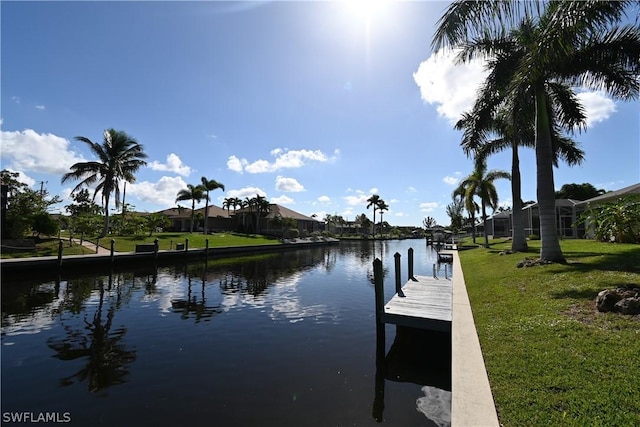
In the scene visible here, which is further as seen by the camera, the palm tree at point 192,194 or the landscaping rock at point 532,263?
the palm tree at point 192,194

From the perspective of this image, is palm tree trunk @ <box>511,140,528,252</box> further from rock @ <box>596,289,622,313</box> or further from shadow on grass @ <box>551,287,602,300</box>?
rock @ <box>596,289,622,313</box>

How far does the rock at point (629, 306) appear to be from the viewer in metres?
6.07

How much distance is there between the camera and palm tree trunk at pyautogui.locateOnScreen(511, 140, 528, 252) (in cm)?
2016

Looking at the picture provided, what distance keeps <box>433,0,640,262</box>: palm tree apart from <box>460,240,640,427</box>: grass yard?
5.68 m

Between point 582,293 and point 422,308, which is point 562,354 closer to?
point 582,293

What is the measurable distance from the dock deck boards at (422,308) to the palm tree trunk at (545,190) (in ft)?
14.5

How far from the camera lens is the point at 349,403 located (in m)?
6.07

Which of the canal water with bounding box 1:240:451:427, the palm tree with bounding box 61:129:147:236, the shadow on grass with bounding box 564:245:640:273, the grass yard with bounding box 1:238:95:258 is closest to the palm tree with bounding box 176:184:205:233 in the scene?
the palm tree with bounding box 61:129:147:236

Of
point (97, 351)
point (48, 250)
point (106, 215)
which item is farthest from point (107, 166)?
point (97, 351)

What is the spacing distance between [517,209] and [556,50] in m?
14.1

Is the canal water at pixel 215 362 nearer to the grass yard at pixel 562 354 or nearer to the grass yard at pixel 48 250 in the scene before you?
the grass yard at pixel 562 354

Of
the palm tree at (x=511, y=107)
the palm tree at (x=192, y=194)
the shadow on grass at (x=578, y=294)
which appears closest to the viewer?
the shadow on grass at (x=578, y=294)

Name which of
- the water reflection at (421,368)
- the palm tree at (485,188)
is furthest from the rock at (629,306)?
the palm tree at (485,188)

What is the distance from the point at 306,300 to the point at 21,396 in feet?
31.9
